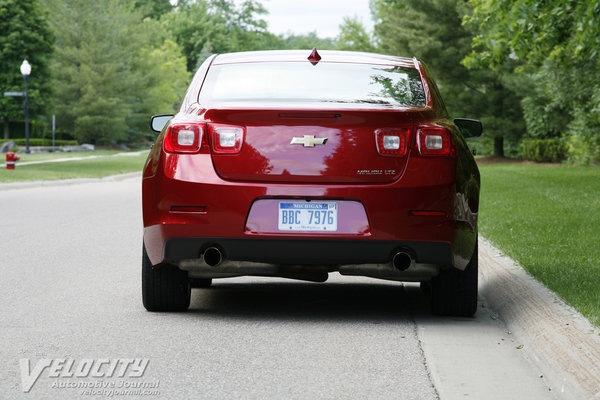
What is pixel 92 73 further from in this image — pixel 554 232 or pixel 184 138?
pixel 184 138

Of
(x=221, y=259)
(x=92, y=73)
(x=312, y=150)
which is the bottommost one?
(x=221, y=259)

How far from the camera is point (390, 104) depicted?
630 centimetres

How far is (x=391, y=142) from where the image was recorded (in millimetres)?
6078

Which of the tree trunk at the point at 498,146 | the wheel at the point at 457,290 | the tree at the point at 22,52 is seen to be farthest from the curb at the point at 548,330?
the tree at the point at 22,52

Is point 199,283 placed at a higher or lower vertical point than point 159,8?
lower

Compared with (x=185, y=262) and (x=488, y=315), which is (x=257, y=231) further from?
(x=488, y=315)

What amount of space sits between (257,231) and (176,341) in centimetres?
80

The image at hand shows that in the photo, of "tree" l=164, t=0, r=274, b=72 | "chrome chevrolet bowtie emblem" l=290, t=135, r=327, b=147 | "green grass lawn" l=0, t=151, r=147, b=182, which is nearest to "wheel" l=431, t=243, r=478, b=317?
"chrome chevrolet bowtie emblem" l=290, t=135, r=327, b=147

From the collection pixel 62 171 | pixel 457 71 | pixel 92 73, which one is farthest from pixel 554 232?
pixel 92 73

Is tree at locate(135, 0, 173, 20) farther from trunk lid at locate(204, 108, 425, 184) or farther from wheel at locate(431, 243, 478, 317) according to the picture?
trunk lid at locate(204, 108, 425, 184)

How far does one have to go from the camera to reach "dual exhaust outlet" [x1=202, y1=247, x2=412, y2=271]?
6113 millimetres

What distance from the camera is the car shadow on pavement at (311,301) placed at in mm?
6699

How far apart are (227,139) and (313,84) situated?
80 centimetres

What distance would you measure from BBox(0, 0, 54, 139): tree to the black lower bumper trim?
50.3m
